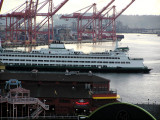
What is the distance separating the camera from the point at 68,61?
103 feet

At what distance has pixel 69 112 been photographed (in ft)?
43.2

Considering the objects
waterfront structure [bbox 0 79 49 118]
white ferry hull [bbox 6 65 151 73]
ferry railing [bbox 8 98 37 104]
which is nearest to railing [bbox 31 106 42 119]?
waterfront structure [bbox 0 79 49 118]

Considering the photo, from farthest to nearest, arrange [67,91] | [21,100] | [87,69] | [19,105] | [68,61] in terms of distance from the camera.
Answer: [68,61]
[87,69]
[67,91]
[19,105]
[21,100]

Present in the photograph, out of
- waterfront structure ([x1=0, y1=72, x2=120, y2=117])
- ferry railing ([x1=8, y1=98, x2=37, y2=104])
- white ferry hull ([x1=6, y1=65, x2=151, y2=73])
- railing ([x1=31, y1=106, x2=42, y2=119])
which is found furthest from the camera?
white ferry hull ([x1=6, y1=65, x2=151, y2=73])

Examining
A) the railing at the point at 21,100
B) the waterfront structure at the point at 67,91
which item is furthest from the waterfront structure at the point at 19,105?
the waterfront structure at the point at 67,91

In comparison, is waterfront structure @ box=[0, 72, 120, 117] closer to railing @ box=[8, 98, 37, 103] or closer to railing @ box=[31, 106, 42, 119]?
railing @ box=[8, 98, 37, 103]

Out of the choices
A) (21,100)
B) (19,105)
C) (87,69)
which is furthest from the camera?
(87,69)

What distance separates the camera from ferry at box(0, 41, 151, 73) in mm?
30875

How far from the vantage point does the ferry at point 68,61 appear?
3088 centimetres

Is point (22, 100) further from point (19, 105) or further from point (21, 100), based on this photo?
point (19, 105)

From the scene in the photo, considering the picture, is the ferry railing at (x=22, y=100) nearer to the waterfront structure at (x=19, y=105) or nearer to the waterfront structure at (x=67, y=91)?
the waterfront structure at (x=19, y=105)

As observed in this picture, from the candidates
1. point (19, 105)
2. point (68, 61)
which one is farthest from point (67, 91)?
point (68, 61)

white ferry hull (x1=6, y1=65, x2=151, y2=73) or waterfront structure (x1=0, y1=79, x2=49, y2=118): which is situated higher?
white ferry hull (x1=6, y1=65, x2=151, y2=73)

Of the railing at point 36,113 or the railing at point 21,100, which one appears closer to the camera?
the railing at point 36,113
